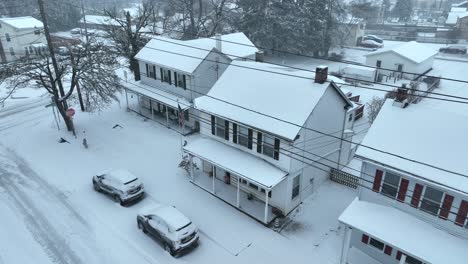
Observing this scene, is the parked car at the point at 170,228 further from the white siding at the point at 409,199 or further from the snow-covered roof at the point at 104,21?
the snow-covered roof at the point at 104,21

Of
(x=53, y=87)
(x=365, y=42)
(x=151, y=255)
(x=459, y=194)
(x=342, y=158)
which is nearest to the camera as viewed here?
(x=459, y=194)

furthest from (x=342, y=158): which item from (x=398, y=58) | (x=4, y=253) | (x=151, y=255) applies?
(x=398, y=58)

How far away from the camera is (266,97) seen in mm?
20000

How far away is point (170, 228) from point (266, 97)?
29.0 feet

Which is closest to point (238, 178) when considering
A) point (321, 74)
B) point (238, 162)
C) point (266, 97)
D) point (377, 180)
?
point (238, 162)

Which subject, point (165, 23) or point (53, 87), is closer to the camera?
point (53, 87)

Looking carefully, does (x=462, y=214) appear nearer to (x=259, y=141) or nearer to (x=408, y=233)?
(x=408, y=233)

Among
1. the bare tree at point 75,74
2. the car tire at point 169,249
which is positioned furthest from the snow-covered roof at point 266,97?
the bare tree at point 75,74

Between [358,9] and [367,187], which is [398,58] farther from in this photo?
[367,187]

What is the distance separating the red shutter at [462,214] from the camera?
43.6ft

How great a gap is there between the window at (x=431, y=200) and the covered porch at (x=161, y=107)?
17866 millimetres

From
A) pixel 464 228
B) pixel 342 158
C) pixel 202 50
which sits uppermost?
pixel 202 50

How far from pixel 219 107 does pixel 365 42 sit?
5267 centimetres

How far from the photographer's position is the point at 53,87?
27344 mm
